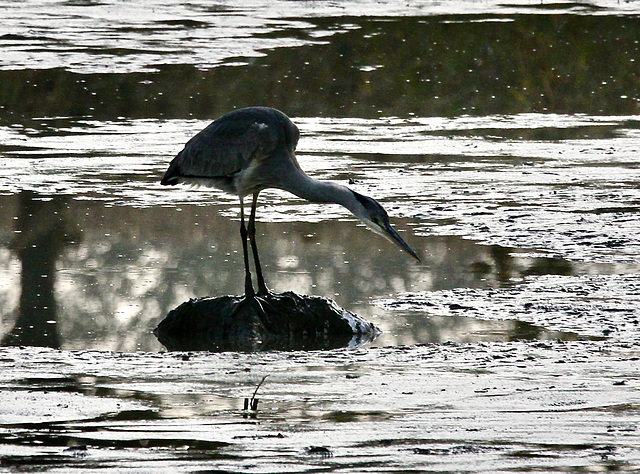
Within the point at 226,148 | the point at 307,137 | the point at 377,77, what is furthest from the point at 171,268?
the point at 377,77

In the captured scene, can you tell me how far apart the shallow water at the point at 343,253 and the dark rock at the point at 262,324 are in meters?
0.19

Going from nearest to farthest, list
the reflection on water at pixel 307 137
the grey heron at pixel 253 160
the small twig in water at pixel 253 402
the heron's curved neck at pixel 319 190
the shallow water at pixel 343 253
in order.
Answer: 1. the shallow water at pixel 343 253
2. the small twig in water at pixel 253 402
3. the heron's curved neck at pixel 319 190
4. the grey heron at pixel 253 160
5. the reflection on water at pixel 307 137

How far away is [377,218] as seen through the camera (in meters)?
8.38

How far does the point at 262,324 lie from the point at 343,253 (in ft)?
6.35

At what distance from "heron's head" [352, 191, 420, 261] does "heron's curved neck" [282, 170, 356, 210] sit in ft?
0.32

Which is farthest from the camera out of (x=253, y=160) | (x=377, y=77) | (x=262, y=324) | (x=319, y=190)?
(x=377, y=77)

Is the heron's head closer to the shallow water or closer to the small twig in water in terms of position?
the shallow water

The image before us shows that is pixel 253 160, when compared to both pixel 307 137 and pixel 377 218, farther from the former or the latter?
pixel 307 137

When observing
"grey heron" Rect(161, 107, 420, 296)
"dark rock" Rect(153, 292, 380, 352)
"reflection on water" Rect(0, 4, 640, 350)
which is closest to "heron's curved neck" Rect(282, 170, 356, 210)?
"grey heron" Rect(161, 107, 420, 296)

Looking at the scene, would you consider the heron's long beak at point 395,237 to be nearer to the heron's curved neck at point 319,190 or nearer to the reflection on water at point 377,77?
the heron's curved neck at point 319,190

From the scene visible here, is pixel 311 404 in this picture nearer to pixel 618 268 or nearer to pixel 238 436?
pixel 238 436

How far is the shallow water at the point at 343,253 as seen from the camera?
6137 millimetres

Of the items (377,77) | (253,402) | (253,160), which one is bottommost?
(253,402)

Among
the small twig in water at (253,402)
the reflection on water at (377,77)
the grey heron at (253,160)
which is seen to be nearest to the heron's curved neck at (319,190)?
the grey heron at (253,160)
